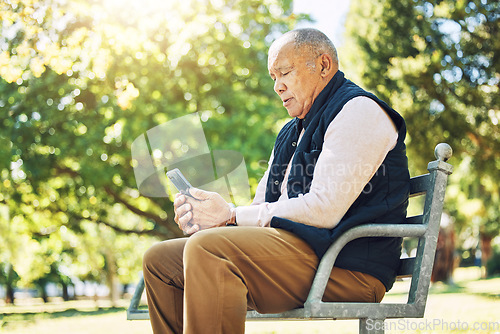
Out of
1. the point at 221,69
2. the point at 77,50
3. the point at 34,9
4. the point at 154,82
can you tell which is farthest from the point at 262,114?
the point at 34,9

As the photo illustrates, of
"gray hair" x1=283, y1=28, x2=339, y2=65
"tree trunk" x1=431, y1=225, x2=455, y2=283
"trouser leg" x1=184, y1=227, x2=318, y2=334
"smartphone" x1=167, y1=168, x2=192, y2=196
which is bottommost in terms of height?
"tree trunk" x1=431, y1=225, x2=455, y2=283

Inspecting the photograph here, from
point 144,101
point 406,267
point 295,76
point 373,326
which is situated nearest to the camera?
point 373,326

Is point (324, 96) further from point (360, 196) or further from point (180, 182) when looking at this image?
point (180, 182)

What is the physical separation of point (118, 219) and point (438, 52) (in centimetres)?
1732

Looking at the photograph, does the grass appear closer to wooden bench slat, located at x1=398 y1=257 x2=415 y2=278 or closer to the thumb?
wooden bench slat, located at x1=398 y1=257 x2=415 y2=278

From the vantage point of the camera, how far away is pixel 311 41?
2330 mm

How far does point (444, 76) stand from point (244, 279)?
12.3 meters

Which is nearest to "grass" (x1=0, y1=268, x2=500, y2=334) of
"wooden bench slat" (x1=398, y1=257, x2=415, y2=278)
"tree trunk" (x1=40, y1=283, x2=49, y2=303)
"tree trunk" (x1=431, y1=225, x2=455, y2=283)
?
"wooden bench slat" (x1=398, y1=257, x2=415, y2=278)

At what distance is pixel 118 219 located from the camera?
1024 inches

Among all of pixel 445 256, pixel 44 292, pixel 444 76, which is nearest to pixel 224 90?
pixel 444 76

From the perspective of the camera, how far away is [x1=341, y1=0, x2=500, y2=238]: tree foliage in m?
12.5

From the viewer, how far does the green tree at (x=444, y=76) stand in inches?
492

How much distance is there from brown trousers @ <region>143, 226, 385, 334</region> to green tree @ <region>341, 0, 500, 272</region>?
11383 mm

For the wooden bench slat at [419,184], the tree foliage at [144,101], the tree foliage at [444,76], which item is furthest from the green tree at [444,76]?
the wooden bench slat at [419,184]
